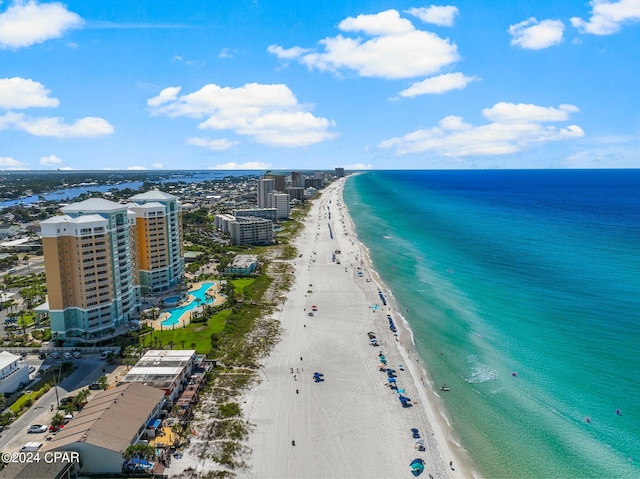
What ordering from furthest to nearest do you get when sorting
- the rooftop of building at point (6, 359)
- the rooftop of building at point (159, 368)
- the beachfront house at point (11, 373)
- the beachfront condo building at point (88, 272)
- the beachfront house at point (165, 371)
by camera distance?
the beachfront condo building at point (88, 272), the rooftop of building at point (6, 359), the beachfront house at point (11, 373), the rooftop of building at point (159, 368), the beachfront house at point (165, 371)

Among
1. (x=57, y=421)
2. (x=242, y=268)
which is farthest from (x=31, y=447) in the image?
(x=242, y=268)

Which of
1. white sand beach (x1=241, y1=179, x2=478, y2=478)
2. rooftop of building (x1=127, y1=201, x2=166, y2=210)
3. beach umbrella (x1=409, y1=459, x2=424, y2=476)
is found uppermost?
rooftop of building (x1=127, y1=201, x2=166, y2=210)

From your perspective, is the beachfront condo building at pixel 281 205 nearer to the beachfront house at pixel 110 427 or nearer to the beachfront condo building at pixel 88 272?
the beachfront condo building at pixel 88 272

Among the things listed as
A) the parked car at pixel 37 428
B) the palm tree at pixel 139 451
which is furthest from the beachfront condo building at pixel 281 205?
the palm tree at pixel 139 451

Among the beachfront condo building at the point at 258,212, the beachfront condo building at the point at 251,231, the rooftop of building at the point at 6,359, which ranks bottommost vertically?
the rooftop of building at the point at 6,359

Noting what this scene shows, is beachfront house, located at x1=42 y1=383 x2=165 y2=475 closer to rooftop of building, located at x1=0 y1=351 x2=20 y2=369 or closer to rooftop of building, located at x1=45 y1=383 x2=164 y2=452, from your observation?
rooftop of building, located at x1=45 y1=383 x2=164 y2=452

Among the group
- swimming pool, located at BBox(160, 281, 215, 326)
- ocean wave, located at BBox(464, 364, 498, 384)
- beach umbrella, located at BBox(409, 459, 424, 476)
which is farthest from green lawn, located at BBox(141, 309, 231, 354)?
ocean wave, located at BBox(464, 364, 498, 384)

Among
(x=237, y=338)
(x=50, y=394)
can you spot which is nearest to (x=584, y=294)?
(x=237, y=338)

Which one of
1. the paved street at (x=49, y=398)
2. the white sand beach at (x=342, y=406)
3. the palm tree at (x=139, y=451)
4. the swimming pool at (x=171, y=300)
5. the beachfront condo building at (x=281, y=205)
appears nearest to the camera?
the palm tree at (x=139, y=451)
